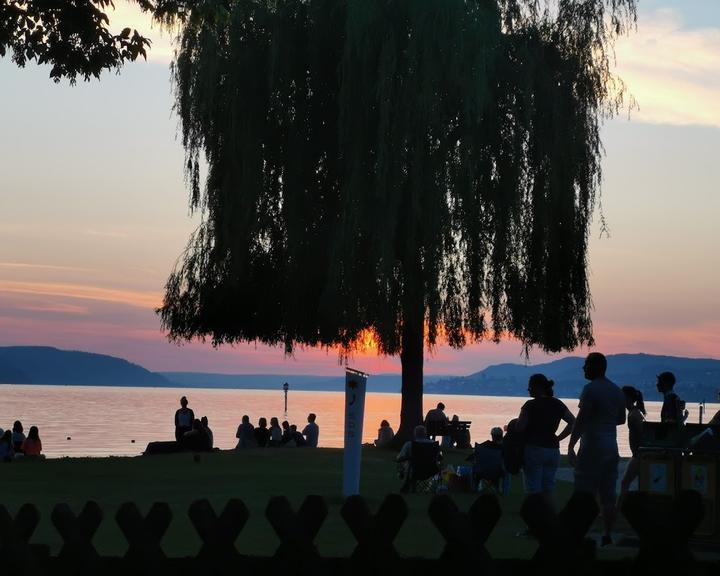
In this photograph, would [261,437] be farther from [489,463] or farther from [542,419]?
[542,419]

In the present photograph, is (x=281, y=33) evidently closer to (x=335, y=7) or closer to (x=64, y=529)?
(x=335, y=7)

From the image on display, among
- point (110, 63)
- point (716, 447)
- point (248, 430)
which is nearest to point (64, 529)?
point (716, 447)

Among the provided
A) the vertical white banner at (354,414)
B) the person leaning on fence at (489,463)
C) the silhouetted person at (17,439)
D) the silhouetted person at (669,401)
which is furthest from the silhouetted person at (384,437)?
the vertical white banner at (354,414)

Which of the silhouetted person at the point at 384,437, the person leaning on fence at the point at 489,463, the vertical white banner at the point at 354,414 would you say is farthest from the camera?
the silhouetted person at the point at 384,437

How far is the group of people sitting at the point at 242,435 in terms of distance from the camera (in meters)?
32.5

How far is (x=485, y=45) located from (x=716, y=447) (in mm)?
15549

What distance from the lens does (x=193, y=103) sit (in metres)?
30.1

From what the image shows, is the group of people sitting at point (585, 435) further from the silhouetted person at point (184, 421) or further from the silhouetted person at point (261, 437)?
the silhouetted person at point (261, 437)

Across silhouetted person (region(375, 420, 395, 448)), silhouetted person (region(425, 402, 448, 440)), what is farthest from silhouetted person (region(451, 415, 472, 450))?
silhouetted person (region(375, 420, 395, 448))

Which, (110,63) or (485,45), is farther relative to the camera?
(485,45)

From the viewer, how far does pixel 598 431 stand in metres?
12.1

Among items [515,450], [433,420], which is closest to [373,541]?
[515,450]

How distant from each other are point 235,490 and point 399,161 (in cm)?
901

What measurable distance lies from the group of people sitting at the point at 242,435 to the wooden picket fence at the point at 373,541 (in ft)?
89.9
